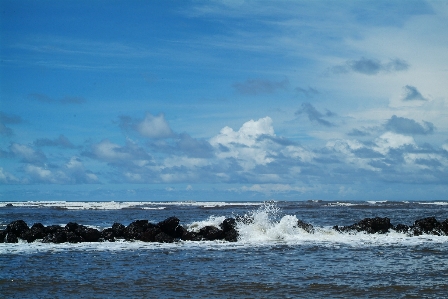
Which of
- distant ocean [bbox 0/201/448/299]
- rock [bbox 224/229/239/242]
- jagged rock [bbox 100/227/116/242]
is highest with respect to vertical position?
jagged rock [bbox 100/227/116/242]

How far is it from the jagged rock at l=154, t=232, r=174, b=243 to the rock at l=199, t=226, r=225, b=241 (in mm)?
1786

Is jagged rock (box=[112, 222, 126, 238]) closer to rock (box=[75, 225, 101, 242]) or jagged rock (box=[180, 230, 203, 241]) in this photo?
rock (box=[75, 225, 101, 242])

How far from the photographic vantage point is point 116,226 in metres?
25.2

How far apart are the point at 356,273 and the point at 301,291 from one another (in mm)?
3181

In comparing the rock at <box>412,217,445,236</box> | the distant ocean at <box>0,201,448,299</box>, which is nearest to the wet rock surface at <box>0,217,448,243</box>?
the distant ocean at <box>0,201,448,299</box>

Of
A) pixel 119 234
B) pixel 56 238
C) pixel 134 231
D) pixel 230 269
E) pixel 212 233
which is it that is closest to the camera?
pixel 230 269

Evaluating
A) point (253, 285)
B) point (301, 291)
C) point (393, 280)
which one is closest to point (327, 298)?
point (301, 291)

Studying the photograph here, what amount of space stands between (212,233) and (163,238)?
2.67 m

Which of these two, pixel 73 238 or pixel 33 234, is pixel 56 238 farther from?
pixel 33 234

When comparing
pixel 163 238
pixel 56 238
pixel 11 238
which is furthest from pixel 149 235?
pixel 11 238

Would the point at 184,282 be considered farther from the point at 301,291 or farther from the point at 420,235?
the point at 420,235

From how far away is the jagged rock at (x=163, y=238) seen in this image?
76.5 feet

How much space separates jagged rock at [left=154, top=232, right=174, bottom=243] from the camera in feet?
76.5

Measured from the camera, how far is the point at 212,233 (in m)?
24.3
